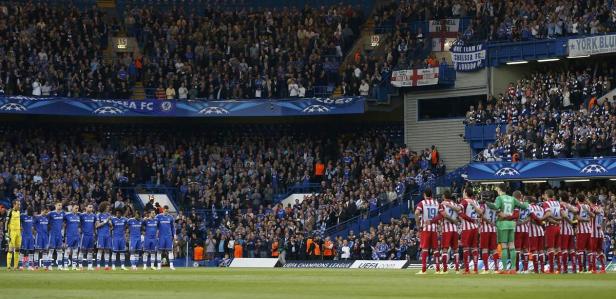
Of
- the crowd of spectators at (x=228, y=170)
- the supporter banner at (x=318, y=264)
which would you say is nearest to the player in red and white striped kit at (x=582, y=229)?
the supporter banner at (x=318, y=264)

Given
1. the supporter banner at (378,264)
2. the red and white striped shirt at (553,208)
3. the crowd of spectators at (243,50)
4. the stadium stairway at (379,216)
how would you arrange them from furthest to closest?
the crowd of spectators at (243,50), the stadium stairway at (379,216), the supporter banner at (378,264), the red and white striped shirt at (553,208)

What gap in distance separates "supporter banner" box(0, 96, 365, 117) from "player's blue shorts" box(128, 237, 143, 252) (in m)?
21.0

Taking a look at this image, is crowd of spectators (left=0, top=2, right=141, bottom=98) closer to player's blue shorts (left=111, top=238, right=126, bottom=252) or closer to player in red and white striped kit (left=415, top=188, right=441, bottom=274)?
player's blue shorts (left=111, top=238, right=126, bottom=252)

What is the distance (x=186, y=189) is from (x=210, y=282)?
110ft

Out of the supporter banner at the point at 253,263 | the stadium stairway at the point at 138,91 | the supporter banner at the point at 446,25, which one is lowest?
the supporter banner at the point at 253,263

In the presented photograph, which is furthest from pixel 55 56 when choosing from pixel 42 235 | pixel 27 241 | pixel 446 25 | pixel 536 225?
pixel 536 225

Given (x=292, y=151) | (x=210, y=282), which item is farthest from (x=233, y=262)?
(x=210, y=282)

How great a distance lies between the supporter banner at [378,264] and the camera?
163 feet

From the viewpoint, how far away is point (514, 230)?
33656 millimetres

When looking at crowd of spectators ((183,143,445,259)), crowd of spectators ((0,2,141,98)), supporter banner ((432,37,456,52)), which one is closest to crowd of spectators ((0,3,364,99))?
crowd of spectators ((0,2,141,98))

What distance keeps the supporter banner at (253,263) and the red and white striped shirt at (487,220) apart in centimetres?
2129

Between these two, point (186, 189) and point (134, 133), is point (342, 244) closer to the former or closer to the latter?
point (186, 189)

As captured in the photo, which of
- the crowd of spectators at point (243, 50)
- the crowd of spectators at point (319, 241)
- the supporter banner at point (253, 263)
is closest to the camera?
the crowd of spectators at point (319, 241)

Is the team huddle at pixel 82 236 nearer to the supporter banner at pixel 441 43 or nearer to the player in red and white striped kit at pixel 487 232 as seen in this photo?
the player in red and white striped kit at pixel 487 232
